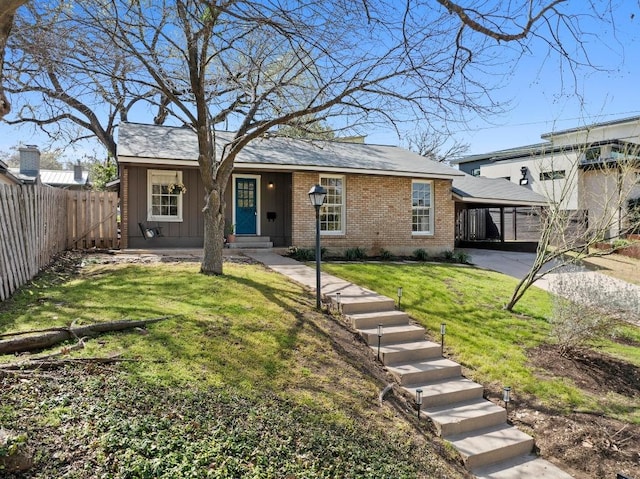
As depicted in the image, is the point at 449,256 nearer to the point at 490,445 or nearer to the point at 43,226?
the point at 490,445

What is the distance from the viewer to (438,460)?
15.1 feet

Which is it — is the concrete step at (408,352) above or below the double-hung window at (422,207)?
below

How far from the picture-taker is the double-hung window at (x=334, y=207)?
15023 mm

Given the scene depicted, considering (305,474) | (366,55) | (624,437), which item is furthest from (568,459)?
(366,55)

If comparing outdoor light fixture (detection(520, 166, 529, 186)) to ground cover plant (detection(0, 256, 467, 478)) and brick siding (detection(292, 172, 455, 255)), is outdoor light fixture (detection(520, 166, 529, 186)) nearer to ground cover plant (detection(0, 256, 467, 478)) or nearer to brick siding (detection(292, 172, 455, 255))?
brick siding (detection(292, 172, 455, 255))

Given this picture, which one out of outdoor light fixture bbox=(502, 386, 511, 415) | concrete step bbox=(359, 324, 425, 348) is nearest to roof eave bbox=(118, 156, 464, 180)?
concrete step bbox=(359, 324, 425, 348)

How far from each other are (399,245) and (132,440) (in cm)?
1317

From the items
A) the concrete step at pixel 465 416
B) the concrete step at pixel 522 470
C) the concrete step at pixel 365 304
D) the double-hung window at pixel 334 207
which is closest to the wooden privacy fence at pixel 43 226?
the concrete step at pixel 365 304

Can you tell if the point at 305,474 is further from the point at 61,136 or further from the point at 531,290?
the point at 61,136

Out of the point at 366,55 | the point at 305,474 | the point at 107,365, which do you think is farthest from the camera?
the point at 366,55

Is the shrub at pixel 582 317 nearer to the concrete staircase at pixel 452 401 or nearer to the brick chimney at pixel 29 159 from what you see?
the concrete staircase at pixel 452 401

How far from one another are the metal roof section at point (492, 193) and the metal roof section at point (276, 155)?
1.44m

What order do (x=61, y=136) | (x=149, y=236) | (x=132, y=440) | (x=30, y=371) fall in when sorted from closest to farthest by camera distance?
1. (x=132, y=440)
2. (x=30, y=371)
3. (x=149, y=236)
4. (x=61, y=136)

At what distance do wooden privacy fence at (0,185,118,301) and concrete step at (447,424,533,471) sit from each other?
666 centimetres
